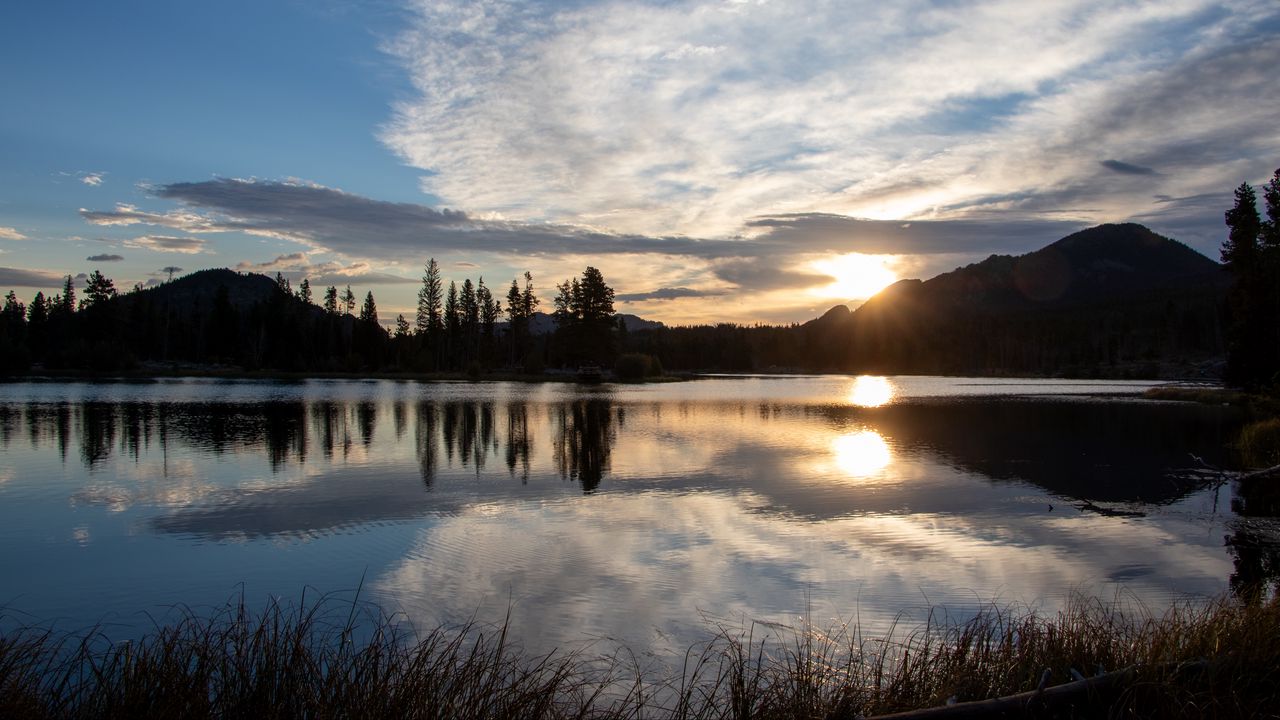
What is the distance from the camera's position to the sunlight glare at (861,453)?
2328cm

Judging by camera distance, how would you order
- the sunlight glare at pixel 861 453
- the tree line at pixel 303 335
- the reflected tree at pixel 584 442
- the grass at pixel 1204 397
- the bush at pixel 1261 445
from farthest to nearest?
1. the tree line at pixel 303 335
2. the grass at pixel 1204 397
3. the bush at pixel 1261 445
4. the sunlight glare at pixel 861 453
5. the reflected tree at pixel 584 442

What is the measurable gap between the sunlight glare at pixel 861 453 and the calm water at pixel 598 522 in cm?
16

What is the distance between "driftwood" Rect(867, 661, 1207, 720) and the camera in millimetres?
5203

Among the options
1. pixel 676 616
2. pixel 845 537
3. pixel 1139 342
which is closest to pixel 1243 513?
pixel 845 537

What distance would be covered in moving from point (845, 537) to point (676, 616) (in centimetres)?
583

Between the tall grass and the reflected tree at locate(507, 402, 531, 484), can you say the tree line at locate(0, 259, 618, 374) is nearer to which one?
the reflected tree at locate(507, 402, 531, 484)

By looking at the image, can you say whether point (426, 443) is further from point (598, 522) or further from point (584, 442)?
point (598, 522)

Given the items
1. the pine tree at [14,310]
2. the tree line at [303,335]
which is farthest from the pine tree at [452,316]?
the pine tree at [14,310]

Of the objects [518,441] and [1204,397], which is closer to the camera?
[518,441]

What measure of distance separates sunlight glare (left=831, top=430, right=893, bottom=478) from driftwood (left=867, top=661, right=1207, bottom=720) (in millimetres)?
15970

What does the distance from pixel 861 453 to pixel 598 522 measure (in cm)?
1505

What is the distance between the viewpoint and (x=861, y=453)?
1070 inches

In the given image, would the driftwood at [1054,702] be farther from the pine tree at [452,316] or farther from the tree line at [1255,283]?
the pine tree at [452,316]

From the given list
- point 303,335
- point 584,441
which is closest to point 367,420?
point 584,441
